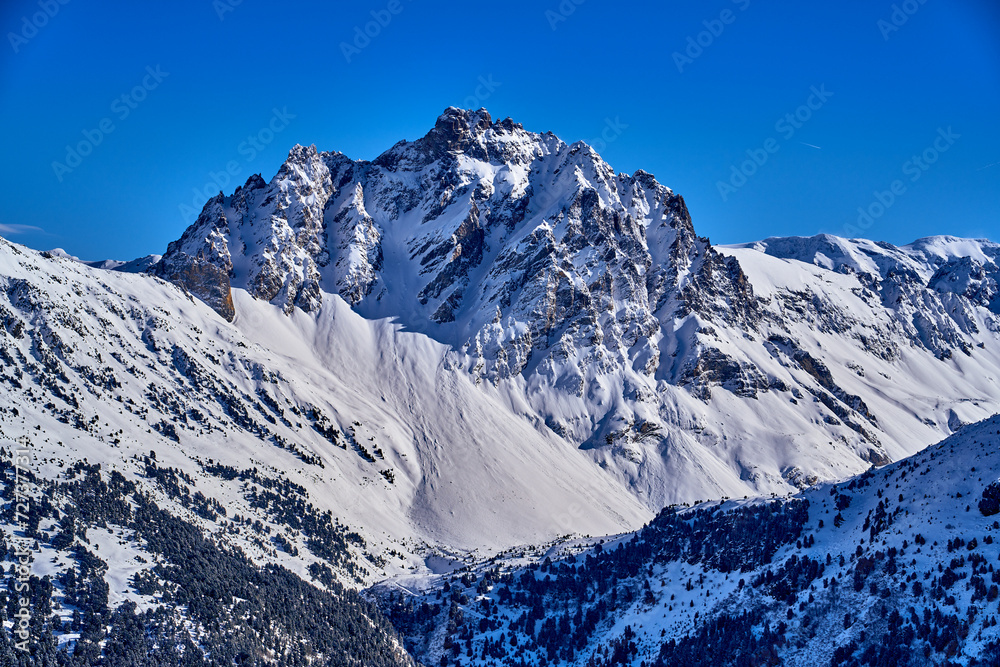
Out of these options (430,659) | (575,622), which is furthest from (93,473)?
(575,622)

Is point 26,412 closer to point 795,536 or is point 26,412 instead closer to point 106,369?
point 106,369

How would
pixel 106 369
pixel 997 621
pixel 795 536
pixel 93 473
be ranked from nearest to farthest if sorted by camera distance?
1. pixel 997 621
2. pixel 795 536
3. pixel 93 473
4. pixel 106 369

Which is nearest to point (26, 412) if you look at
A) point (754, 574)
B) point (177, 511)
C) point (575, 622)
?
point (177, 511)

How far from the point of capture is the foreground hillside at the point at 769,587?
101375mm

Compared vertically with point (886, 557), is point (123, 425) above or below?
above

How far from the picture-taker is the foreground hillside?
101375mm

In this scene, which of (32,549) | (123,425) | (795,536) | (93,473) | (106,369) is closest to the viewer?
(32,549)

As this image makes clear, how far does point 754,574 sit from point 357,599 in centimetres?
6636

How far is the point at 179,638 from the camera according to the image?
11444 centimetres

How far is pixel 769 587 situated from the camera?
12000 centimetres

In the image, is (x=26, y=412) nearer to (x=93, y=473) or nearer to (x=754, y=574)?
(x=93, y=473)

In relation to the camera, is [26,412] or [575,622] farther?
[26,412]

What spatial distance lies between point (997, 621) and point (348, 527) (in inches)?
4730

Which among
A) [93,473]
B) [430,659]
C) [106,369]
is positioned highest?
[106,369]
